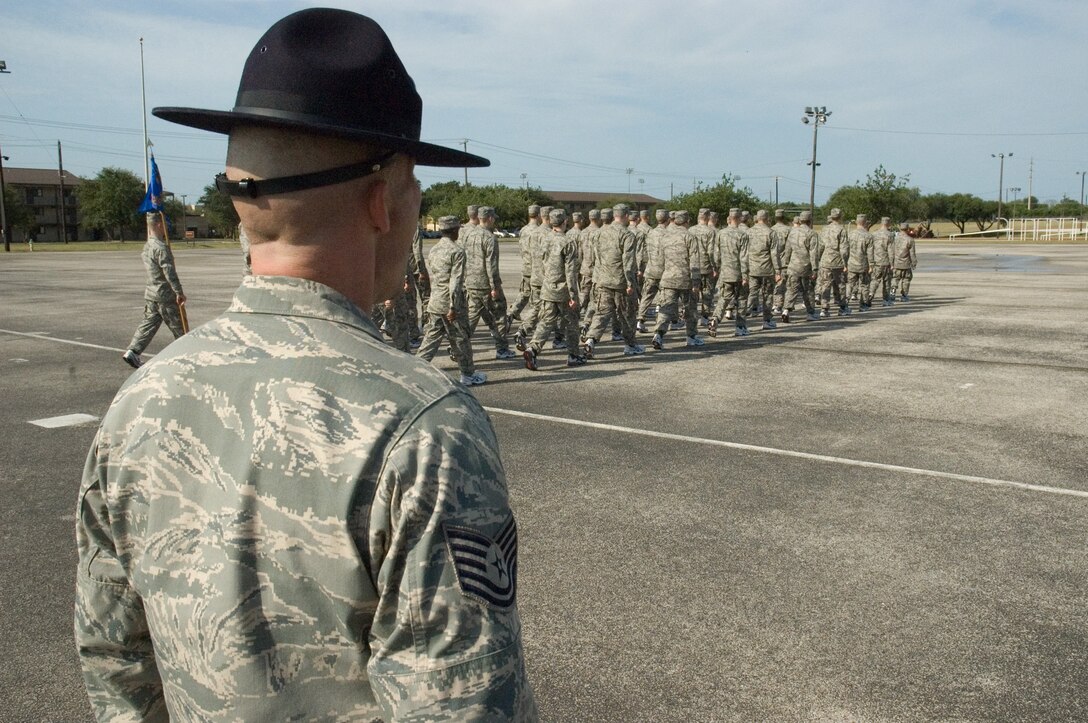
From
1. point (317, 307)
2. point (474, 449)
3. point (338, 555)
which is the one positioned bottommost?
point (338, 555)

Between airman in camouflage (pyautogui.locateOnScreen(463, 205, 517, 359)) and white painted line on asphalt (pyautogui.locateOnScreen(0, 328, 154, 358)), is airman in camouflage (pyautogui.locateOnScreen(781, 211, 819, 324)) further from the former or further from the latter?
white painted line on asphalt (pyautogui.locateOnScreen(0, 328, 154, 358))

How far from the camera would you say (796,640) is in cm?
415

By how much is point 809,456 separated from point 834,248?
14116 millimetres

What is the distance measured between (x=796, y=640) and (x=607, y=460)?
3.19 metres

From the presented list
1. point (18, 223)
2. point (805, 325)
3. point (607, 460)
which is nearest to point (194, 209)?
point (18, 223)

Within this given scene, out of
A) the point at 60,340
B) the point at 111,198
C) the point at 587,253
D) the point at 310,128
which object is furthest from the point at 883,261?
the point at 111,198

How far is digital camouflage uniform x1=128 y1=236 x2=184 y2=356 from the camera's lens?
11.7 meters

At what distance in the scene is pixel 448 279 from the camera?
35.7 ft

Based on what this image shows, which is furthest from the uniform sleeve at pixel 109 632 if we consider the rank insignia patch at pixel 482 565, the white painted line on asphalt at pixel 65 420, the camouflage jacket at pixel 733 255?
the camouflage jacket at pixel 733 255

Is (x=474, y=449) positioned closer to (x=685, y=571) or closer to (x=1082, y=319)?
(x=685, y=571)

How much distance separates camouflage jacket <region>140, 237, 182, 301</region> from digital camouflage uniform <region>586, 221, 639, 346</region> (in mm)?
5852

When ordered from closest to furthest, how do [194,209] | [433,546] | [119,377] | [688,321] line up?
[433,546]
[119,377]
[688,321]
[194,209]

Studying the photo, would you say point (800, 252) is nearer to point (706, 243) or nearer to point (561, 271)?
point (706, 243)

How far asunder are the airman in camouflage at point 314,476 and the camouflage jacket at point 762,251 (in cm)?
1699
